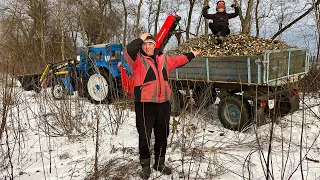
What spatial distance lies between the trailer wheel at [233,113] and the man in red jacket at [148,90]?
231 centimetres

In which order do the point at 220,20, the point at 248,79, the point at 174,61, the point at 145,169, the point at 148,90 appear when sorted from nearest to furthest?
the point at 148,90, the point at 145,169, the point at 174,61, the point at 248,79, the point at 220,20

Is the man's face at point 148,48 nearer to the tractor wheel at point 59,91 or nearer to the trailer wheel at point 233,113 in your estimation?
the tractor wheel at point 59,91

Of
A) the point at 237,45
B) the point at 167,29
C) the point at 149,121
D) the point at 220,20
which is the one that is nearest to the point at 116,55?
the point at 167,29

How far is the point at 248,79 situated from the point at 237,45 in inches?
42.3

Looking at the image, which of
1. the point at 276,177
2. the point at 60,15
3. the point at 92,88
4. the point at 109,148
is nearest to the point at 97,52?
the point at 92,88

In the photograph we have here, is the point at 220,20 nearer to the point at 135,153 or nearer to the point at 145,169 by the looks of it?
the point at 135,153

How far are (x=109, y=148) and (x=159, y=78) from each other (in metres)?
1.78

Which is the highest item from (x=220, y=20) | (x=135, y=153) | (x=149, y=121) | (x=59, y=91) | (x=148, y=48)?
(x=220, y=20)

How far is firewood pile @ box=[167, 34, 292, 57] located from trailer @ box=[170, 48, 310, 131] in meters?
0.32

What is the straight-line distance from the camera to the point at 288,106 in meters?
5.43

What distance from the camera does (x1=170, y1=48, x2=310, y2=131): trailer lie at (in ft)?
14.0

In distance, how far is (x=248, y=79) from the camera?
433 cm

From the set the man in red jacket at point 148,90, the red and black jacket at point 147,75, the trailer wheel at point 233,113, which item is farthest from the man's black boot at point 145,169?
the trailer wheel at point 233,113

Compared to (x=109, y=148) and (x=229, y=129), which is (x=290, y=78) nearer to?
(x=229, y=129)
